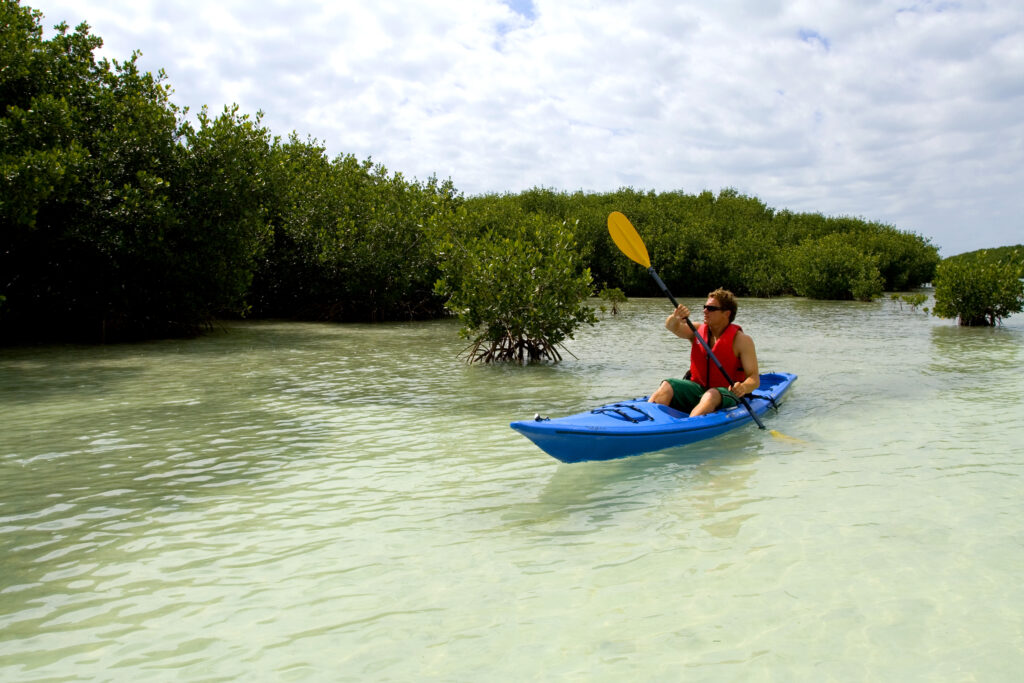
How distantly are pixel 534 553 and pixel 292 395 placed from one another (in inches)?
262

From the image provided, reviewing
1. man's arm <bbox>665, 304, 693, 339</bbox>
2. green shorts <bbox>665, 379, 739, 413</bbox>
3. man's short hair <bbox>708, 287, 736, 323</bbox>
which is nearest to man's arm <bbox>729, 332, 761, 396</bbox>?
green shorts <bbox>665, 379, 739, 413</bbox>

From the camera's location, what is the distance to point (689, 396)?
776 centimetres

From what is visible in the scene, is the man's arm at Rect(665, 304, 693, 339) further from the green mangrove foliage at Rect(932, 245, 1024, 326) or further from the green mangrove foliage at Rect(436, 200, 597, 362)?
the green mangrove foliage at Rect(932, 245, 1024, 326)

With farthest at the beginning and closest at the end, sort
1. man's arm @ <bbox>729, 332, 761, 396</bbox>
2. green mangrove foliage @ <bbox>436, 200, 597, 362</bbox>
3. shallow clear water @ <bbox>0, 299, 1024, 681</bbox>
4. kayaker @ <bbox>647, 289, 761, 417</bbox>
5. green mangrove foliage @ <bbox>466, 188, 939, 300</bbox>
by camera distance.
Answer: green mangrove foliage @ <bbox>466, 188, 939, 300</bbox> → green mangrove foliage @ <bbox>436, 200, 597, 362</bbox> → man's arm @ <bbox>729, 332, 761, 396</bbox> → kayaker @ <bbox>647, 289, 761, 417</bbox> → shallow clear water @ <bbox>0, 299, 1024, 681</bbox>

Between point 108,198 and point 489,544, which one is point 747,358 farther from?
point 108,198

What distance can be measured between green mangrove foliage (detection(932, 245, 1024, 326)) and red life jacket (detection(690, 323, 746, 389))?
15.8 metres

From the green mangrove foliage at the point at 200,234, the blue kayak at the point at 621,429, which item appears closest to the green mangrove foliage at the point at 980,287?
the green mangrove foliage at the point at 200,234

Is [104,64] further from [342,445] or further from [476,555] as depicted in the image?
[476,555]

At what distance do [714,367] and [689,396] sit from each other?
512mm

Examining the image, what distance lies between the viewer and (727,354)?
7.87 m

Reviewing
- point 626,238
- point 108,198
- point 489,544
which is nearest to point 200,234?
point 108,198

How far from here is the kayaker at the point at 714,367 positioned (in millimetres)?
7648

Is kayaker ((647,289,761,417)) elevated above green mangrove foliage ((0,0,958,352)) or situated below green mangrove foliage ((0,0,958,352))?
below

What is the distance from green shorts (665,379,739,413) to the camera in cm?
768
